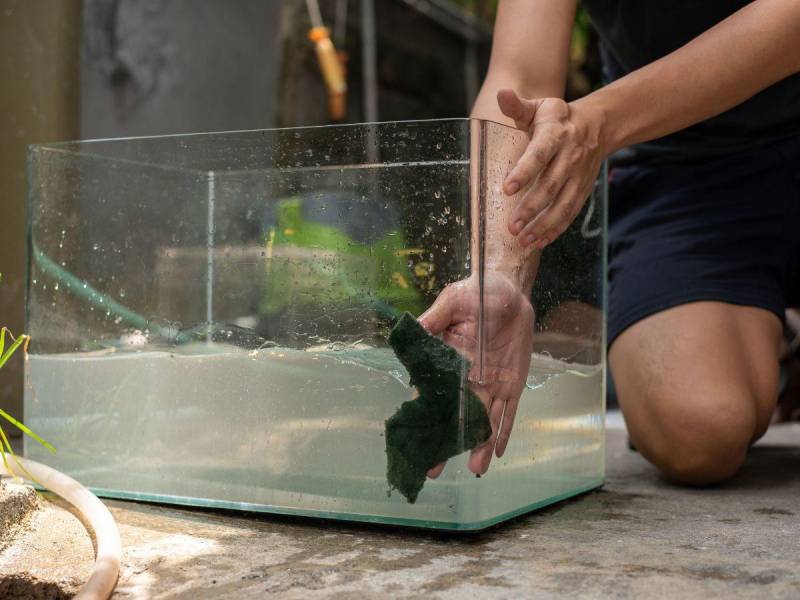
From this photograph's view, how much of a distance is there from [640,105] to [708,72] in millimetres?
119

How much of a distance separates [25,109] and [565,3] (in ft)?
4.10

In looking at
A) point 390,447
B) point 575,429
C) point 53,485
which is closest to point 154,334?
point 53,485

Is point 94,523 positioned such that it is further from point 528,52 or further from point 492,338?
point 528,52

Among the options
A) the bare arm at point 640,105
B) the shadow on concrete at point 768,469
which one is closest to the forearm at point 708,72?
the bare arm at point 640,105

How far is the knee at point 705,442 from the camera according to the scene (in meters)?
1.60

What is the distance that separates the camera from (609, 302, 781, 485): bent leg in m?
1.62

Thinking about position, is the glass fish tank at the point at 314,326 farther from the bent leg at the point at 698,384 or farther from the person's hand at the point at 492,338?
the bent leg at the point at 698,384

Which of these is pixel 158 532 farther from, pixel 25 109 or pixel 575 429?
pixel 25 109

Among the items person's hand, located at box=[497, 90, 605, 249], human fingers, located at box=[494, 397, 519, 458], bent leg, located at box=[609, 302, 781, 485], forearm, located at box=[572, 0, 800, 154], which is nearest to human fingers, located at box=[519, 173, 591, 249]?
person's hand, located at box=[497, 90, 605, 249]

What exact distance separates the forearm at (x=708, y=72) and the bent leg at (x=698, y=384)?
1.57 feet

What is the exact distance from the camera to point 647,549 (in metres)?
1.16

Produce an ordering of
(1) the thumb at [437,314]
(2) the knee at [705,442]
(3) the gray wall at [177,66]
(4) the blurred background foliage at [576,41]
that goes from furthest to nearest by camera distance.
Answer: (4) the blurred background foliage at [576,41] < (3) the gray wall at [177,66] < (2) the knee at [705,442] < (1) the thumb at [437,314]

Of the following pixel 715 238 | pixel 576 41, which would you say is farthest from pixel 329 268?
pixel 576 41

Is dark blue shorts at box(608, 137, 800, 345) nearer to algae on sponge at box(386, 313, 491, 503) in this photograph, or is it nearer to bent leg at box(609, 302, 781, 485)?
bent leg at box(609, 302, 781, 485)
